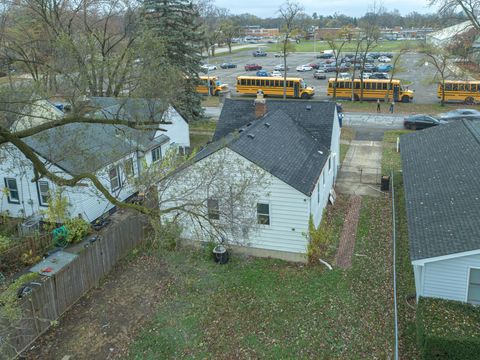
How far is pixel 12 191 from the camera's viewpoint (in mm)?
22031

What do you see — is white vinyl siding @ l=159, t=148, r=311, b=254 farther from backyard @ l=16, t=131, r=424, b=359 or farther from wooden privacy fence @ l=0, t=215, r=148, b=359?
wooden privacy fence @ l=0, t=215, r=148, b=359

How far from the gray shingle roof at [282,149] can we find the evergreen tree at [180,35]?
555 inches

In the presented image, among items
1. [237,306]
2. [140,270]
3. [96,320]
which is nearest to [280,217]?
[237,306]

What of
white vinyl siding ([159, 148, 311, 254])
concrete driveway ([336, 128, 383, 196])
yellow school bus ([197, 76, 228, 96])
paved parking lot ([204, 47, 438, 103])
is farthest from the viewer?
yellow school bus ([197, 76, 228, 96])

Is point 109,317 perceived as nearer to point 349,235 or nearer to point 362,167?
point 349,235

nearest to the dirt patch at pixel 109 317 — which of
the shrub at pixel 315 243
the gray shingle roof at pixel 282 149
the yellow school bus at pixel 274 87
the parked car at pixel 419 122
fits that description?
the gray shingle roof at pixel 282 149

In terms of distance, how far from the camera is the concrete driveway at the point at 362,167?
83.6 ft

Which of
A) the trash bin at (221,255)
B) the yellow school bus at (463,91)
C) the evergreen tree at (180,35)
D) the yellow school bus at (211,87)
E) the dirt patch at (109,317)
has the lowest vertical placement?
the dirt patch at (109,317)

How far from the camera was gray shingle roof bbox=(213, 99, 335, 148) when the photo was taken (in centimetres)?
2311

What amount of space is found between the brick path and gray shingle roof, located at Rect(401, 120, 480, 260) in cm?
309

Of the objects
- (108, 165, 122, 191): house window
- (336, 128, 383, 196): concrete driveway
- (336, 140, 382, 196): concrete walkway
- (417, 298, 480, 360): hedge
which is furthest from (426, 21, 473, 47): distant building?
(417, 298, 480, 360): hedge

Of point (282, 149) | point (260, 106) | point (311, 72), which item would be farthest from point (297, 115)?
point (311, 72)

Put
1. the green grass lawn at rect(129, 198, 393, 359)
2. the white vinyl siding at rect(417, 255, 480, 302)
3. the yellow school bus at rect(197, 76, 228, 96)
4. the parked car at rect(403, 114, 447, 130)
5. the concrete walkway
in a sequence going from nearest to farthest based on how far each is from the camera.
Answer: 1. the white vinyl siding at rect(417, 255, 480, 302)
2. the green grass lawn at rect(129, 198, 393, 359)
3. the concrete walkway
4. the parked car at rect(403, 114, 447, 130)
5. the yellow school bus at rect(197, 76, 228, 96)

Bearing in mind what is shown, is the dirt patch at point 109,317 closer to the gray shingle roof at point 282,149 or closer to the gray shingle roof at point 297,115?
the gray shingle roof at point 282,149
